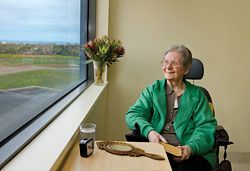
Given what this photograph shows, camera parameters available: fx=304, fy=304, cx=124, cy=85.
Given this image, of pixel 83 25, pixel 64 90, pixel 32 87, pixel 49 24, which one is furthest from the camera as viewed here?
Answer: pixel 83 25

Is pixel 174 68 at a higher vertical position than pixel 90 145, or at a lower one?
higher

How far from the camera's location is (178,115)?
207 centimetres

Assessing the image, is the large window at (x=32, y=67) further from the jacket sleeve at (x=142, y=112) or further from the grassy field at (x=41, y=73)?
the jacket sleeve at (x=142, y=112)

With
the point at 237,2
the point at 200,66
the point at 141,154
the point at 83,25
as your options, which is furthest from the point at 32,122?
the point at 237,2

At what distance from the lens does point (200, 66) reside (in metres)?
2.51

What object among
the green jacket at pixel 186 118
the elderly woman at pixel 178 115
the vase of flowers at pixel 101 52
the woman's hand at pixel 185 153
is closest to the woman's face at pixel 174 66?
the elderly woman at pixel 178 115

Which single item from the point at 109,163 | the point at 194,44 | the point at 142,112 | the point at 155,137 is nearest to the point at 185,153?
the point at 155,137

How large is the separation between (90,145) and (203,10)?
241 centimetres

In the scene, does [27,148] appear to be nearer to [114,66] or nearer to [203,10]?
[114,66]

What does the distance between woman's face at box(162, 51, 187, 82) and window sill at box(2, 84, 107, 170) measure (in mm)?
598

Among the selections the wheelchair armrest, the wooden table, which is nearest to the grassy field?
the wooden table

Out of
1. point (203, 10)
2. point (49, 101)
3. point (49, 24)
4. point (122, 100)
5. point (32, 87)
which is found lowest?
point (122, 100)

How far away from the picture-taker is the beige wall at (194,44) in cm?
328

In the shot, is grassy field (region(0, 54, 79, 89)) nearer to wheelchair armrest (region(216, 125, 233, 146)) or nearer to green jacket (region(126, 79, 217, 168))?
green jacket (region(126, 79, 217, 168))
